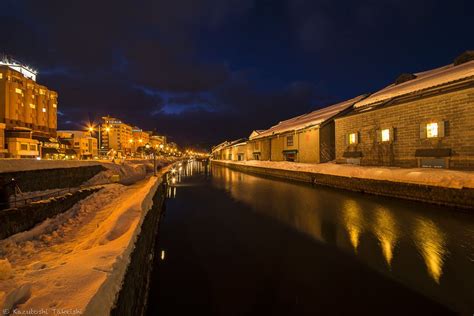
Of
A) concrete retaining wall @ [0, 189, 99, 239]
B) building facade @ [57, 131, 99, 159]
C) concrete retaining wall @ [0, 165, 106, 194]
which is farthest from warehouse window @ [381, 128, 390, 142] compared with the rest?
building facade @ [57, 131, 99, 159]

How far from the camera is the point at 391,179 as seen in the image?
1745 centimetres

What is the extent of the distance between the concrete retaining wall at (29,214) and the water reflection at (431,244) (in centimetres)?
1405

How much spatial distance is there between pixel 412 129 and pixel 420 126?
72 cm

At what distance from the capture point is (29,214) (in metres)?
9.09

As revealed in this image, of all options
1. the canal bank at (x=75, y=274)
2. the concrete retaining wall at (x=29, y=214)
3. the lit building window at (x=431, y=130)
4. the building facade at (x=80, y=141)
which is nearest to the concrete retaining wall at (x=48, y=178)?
the concrete retaining wall at (x=29, y=214)

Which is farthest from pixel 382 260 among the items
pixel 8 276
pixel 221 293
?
pixel 8 276

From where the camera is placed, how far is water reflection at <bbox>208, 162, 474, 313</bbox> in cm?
662

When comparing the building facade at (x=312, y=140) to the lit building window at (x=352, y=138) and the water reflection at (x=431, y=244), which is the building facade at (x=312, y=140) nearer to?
the lit building window at (x=352, y=138)

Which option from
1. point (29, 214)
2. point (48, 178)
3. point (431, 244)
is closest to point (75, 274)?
point (29, 214)

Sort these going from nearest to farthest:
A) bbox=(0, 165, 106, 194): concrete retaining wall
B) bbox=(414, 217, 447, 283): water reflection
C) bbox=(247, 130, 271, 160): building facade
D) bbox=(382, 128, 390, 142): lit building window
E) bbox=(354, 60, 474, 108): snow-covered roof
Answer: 1. bbox=(414, 217, 447, 283): water reflection
2. bbox=(0, 165, 106, 194): concrete retaining wall
3. bbox=(354, 60, 474, 108): snow-covered roof
4. bbox=(382, 128, 390, 142): lit building window
5. bbox=(247, 130, 271, 160): building facade

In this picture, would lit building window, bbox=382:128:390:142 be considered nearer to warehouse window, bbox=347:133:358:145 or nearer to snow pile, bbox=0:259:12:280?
warehouse window, bbox=347:133:358:145

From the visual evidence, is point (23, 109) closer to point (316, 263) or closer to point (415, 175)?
point (316, 263)

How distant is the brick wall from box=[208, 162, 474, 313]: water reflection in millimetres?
6105

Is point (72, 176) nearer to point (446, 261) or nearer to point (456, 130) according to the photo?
point (446, 261)
